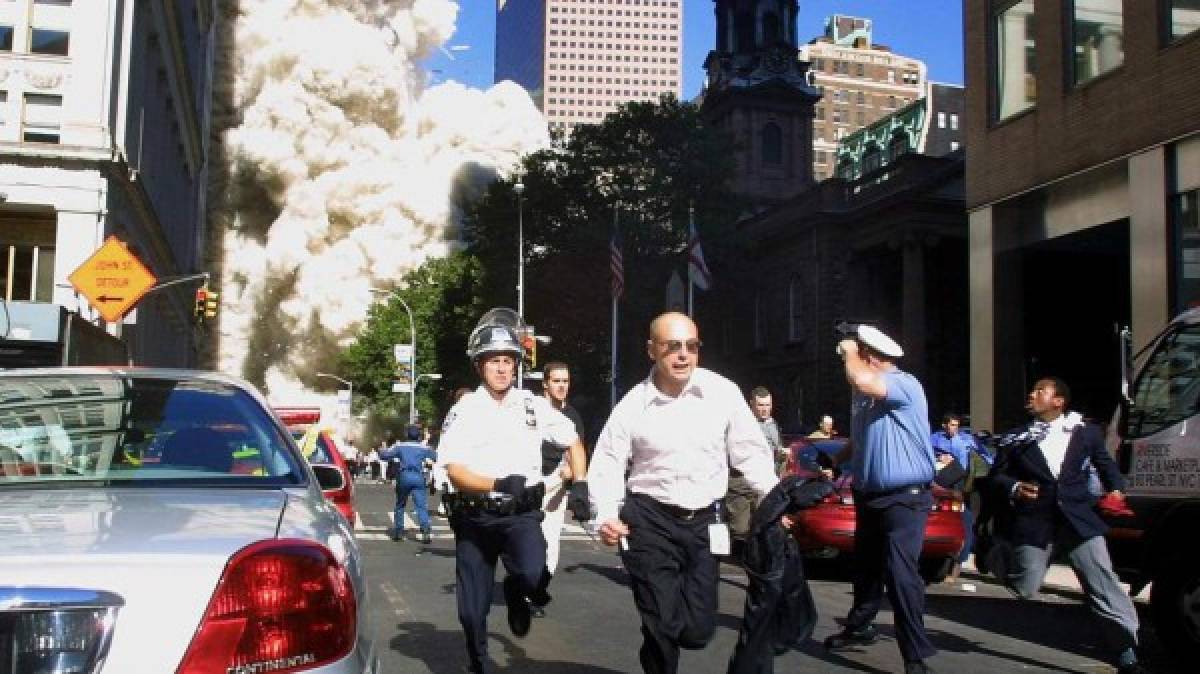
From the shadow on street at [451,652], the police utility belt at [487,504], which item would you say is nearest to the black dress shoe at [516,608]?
the shadow on street at [451,652]

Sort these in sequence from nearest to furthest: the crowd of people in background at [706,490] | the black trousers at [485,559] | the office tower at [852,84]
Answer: the crowd of people in background at [706,490]
the black trousers at [485,559]
the office tower at [852,84]

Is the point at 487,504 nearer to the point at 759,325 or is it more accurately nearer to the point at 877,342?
the point at 877,342

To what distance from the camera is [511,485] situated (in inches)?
222

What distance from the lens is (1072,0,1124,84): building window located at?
18094mm

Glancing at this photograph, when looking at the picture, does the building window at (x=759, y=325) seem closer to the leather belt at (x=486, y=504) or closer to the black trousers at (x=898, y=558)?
the black trousers at (x=898, y=558)

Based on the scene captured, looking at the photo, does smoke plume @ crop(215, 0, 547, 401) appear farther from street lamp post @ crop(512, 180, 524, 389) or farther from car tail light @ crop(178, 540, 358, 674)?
car tail light @ crop(178, 540, 358, 674)

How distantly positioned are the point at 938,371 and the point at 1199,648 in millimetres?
38260

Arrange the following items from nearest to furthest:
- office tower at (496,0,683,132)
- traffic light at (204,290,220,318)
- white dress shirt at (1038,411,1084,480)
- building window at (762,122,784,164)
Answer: white dress shirt at (1038,411,1084,480) → traffic light at (204,290,220,318) → building window at (762,122,784,164) → office tower at (496,0,683,132)

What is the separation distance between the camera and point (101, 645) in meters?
2.44

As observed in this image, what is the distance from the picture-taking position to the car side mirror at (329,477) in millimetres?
4590

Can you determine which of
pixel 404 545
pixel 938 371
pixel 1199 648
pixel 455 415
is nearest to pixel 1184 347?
pixel 1199 648

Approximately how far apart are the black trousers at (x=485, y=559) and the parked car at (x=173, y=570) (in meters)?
2.13

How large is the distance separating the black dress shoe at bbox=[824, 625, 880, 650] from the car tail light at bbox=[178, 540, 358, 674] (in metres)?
4.94

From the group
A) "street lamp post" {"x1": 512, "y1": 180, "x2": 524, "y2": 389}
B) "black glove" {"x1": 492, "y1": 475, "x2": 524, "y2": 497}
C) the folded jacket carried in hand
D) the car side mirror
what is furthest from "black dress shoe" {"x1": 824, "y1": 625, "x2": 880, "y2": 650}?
"street lamp post" {"x1": 512, "y1": 180, "x2": 524, "y2": 389}
